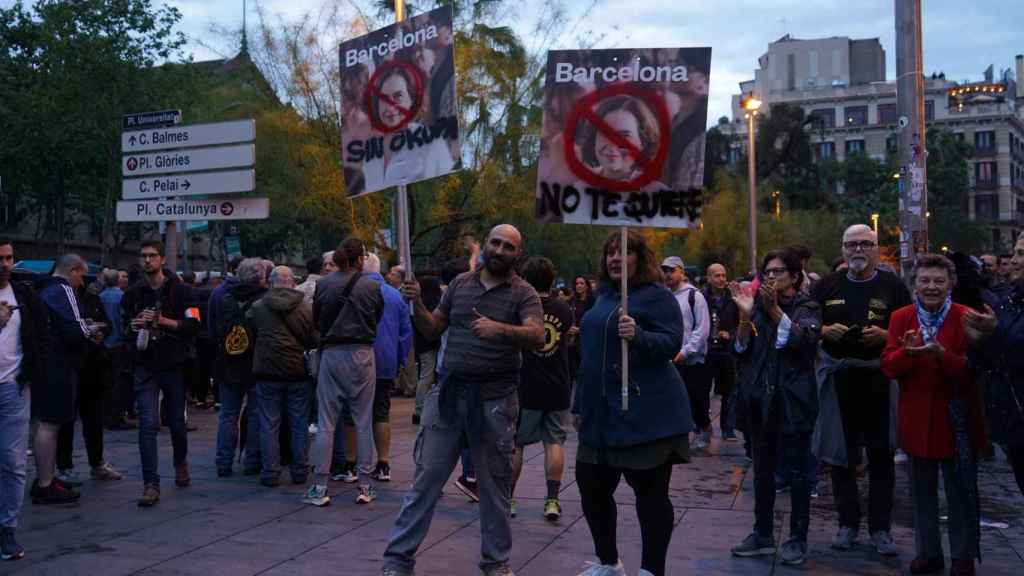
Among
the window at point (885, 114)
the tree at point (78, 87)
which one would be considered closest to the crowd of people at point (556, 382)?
the tree at point (78, 87)

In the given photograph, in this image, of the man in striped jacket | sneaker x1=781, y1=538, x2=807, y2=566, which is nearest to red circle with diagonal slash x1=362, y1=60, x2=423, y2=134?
the man in striped jacket

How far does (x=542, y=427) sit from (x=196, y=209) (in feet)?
18.3

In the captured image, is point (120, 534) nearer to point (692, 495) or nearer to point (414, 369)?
point (692, 495)

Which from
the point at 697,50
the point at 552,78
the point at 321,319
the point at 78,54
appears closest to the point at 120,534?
the point at 321,319

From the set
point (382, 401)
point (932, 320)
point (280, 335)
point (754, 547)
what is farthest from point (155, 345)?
point (932, 320)

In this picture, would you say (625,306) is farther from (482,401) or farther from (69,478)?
(69,478)

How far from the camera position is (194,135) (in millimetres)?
11758

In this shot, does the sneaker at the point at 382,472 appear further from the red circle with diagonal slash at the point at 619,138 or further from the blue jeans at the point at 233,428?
the red circle with diagonal slash at the point at 619,138

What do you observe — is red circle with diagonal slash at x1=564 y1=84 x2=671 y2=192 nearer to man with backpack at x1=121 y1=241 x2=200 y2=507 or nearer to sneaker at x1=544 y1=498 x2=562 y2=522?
sneaker at x1=544 y1=498 x2=562 y2=522

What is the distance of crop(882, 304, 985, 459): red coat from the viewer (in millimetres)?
6129

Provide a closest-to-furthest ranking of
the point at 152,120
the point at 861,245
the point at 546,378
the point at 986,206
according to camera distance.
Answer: the point at 861,245
the point at 546,378
the point at 152,120
the point at 986,206

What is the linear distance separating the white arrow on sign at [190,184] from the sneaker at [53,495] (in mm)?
4171

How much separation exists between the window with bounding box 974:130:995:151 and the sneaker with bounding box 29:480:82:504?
317ft

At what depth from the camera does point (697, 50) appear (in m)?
6.05
